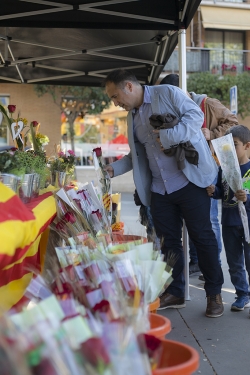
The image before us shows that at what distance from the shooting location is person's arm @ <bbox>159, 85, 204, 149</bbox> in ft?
13.0

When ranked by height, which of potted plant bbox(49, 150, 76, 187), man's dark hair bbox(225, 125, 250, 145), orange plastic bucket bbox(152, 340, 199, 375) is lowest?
orange plastic bucket bbox(152, 340, 199, 375)

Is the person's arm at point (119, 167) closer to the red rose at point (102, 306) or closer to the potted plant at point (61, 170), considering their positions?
the potted plant at point (61, 170)

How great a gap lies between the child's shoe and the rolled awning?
2490 centimetres

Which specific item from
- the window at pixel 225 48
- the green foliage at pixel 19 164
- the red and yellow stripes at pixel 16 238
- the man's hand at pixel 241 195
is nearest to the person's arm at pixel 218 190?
the man's hand at pixel 241 195

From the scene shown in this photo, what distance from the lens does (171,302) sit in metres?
4.75

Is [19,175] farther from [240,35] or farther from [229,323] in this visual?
[240,35]

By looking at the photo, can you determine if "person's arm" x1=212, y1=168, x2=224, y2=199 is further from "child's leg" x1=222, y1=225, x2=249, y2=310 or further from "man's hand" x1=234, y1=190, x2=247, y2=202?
"child's leg" x1=222, y1=225, x2=249, y2=310

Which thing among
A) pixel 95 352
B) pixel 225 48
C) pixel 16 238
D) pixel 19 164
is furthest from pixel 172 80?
pixel 225 48

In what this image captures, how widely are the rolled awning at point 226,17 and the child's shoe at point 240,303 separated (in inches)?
980

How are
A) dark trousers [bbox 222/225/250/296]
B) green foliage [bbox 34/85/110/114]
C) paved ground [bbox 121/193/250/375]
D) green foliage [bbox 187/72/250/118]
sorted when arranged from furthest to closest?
green foliage [bbox 187/72/250/118]
green foliage [bbox 34/85/110/114]
dark trousers [bbox 222/225/250/296]
paved ground [bbox 121/193/250/375]

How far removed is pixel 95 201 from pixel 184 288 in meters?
1.58

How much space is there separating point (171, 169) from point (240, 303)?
1.29 metres

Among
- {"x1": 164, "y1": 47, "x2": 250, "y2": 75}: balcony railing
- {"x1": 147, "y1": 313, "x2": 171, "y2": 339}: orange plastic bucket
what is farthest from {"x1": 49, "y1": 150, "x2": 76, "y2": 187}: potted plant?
{"x1": 164, "y1": 47, "x2": 250, "y2": 75}: balcony railing

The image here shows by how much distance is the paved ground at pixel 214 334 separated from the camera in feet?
11.4
